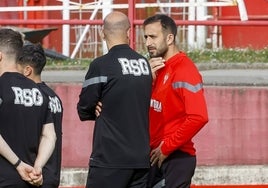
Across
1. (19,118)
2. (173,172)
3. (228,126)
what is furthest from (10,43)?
(228,126)

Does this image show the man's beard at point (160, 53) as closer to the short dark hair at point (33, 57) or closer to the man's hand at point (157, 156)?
the man's hand at point (157, 156)

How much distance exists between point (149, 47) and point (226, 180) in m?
2.95

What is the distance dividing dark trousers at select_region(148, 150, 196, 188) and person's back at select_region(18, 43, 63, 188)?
789 millimetres

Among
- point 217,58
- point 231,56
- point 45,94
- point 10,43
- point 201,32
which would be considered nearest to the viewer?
point 10,43

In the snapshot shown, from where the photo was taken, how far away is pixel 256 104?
33.4 feet

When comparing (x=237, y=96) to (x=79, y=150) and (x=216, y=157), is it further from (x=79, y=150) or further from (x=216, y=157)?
(x=79, y=150)

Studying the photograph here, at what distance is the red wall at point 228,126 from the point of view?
10.2 meters

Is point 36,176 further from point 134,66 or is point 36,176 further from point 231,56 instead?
point 231,56

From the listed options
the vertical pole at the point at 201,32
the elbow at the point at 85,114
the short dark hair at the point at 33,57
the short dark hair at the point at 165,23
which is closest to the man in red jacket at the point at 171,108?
the short dark hair at the point at 165,23

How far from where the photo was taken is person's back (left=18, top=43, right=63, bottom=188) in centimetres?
701

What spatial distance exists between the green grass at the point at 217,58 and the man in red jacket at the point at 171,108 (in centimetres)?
420

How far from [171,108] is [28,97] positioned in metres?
1.34

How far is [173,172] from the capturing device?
7.60 metres

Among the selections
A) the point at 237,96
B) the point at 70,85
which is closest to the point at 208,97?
the point at 237,96
